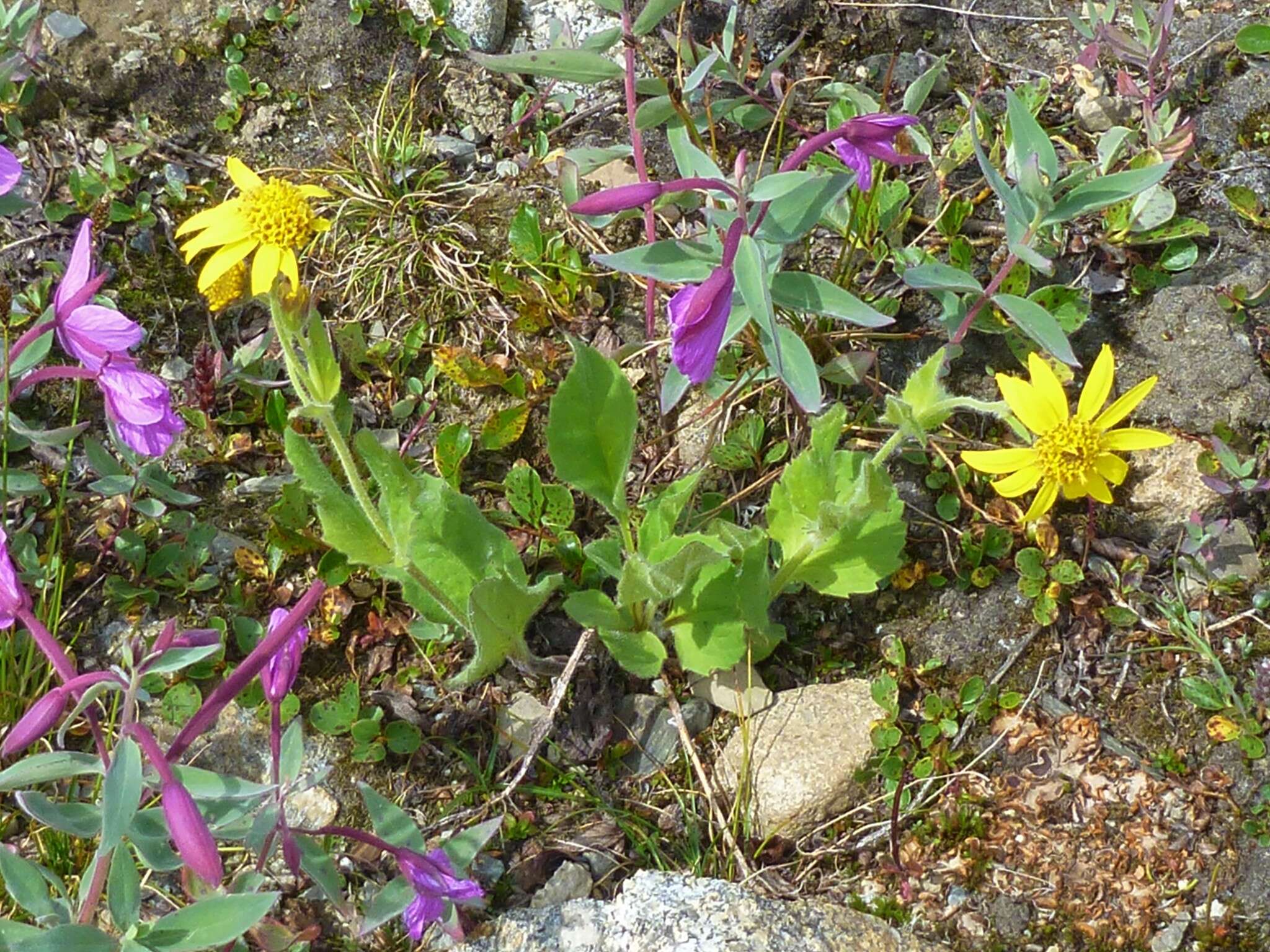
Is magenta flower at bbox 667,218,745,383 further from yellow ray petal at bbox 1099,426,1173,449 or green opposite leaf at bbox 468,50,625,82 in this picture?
yellow ray petal at bbox 1099,426,1173,449

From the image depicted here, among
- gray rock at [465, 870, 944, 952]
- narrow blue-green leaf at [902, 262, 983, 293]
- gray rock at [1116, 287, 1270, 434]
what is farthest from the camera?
gray rock at [1116, 287, 1270, 434]

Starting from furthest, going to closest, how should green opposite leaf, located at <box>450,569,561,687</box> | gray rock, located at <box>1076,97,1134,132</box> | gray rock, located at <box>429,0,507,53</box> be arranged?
gray rock, located at <box>429,0,507,53</box>
gray rock, located at <box>1076,97,1134,132</box>
green opposite leaf, located at <box>450,569,561,687</box>

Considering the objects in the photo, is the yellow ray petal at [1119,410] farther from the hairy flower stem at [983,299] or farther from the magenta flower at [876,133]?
the magenta flower at [876,133]

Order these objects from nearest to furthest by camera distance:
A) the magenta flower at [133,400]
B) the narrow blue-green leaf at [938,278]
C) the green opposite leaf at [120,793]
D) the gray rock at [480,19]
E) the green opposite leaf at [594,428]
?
1. the green opposite leaf at [120,793]
2. the magenta flower at [133,400]
3. the green opposite leaf at [594,428]
4. the narrow blue-green leaf at [938,278]
5. the gray rock at [480,19]

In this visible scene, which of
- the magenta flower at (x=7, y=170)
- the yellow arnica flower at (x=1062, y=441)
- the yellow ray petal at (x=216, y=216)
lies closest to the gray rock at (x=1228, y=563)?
the yellow arnica flower at (x=1062, y=441)

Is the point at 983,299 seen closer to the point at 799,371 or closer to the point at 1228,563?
the point at 799,371

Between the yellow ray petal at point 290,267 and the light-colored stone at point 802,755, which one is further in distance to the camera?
the light-colored stone at point 802,755

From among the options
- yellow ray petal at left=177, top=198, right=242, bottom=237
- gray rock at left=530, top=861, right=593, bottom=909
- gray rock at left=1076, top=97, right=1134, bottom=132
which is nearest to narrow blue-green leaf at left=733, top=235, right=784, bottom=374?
yellow ray petal at left=177, top=198, right=242, bottom=237
